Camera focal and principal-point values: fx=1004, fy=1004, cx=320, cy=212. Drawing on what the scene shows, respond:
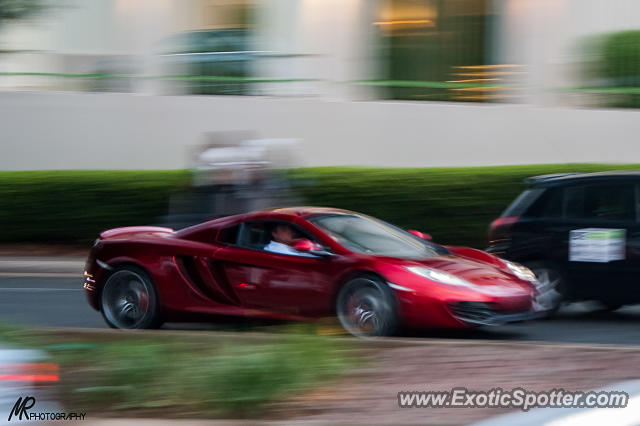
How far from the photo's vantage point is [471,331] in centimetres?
873

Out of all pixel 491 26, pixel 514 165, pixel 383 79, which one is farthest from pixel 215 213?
pixel 491 26

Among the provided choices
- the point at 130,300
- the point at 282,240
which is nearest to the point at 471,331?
the point at 282,240

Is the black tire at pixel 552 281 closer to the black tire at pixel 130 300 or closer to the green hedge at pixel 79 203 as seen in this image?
the black tire at pixel 130 300

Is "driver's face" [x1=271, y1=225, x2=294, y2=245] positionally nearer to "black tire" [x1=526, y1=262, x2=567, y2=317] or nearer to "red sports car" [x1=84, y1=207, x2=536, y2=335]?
"red sports car" [x1=84, y1=207, x2=536, y2=335]

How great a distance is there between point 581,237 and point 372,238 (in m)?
2.13

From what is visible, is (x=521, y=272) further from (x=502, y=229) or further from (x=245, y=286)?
(x=245, y=286)

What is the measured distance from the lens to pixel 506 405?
5738mm

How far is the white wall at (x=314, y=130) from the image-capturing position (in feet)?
59.2

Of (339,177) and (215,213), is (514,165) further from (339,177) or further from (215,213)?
(215,213)

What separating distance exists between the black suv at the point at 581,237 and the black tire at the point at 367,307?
5.70 ft

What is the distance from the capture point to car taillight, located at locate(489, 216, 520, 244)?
10.0 metres

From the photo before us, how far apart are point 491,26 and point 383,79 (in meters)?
2.38

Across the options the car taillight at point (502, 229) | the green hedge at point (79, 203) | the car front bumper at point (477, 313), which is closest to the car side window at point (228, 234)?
the car front bumper at point (477, 313)

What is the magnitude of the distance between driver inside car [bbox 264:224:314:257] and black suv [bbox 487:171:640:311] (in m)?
2.33
